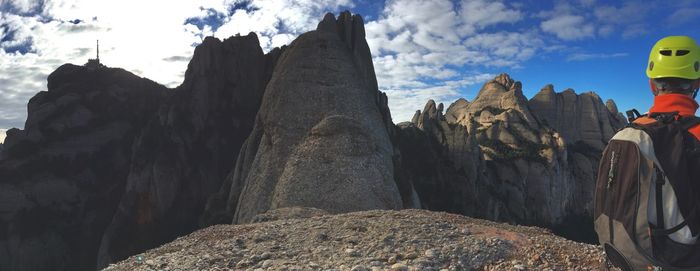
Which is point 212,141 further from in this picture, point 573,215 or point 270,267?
point 573,215

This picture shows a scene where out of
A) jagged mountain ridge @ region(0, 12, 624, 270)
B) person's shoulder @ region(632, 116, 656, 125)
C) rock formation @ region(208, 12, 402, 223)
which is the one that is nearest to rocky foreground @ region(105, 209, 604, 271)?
person's shoulder @ region(632, 116, 656, 125)

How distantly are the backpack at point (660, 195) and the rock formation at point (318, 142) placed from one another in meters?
27.1

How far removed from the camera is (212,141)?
213ft

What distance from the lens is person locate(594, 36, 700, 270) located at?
407cm

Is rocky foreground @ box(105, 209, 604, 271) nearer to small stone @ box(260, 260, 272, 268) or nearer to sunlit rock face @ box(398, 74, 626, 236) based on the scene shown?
small stone @ box(260, 260, 272, 268)

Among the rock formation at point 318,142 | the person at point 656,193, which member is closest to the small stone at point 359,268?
the person at point 656,193

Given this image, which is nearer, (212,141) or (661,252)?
(661,252)

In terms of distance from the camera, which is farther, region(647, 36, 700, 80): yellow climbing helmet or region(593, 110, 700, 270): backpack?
region(647, 36, 700, 80): yellow climbing helmet

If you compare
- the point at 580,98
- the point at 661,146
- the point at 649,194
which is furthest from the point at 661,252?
the point at 580,98

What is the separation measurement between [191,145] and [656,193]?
6417 cm

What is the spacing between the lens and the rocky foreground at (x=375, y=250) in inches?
412

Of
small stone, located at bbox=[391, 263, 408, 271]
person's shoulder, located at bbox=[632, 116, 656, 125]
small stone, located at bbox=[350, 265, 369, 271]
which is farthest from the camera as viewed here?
small stone, located at bbox=[350, 265, 369, 271]

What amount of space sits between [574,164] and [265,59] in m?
66.2

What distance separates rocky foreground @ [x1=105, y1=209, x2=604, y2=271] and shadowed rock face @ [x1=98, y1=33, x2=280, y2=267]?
161 feet
